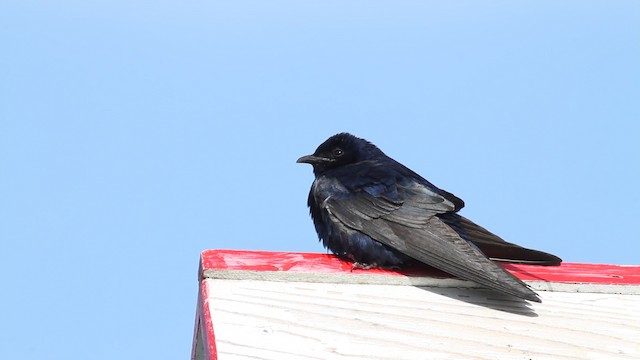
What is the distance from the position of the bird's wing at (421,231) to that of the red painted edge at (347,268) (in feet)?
0.28

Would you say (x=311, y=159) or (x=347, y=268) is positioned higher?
(x=311, y=159)

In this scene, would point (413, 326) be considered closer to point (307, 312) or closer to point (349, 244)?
point (307, 312)

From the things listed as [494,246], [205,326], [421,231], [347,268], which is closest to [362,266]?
[347,268]

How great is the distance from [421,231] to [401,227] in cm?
10

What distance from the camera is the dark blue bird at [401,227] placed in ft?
15.7

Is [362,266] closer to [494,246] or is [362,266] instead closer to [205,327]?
[494,246]

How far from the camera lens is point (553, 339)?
13.8ft

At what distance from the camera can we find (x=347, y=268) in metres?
4.72

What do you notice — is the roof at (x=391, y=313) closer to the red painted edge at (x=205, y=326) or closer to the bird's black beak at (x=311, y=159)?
the red painted edge at (x=205, y=326)

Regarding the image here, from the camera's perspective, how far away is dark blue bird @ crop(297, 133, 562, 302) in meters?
4.79

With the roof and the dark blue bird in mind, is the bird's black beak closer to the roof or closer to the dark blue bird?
the dark blue bird

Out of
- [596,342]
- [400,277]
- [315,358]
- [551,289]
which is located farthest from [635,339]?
[315,358]

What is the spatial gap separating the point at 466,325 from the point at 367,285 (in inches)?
18.1

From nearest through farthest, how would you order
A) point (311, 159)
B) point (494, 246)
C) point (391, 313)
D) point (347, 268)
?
point (391, 313), point (347, 268), point (494, 246), point (311, 159)
